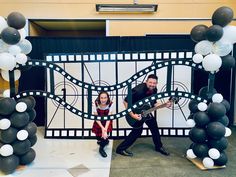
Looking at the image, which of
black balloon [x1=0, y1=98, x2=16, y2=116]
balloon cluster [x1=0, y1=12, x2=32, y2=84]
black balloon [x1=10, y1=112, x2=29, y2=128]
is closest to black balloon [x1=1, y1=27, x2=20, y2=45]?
balloon cluster [x1=0, y1=12, x2=32, y2=84]

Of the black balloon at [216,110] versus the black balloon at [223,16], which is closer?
the black balloon at [223,16]

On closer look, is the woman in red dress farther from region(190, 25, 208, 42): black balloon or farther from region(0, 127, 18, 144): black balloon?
region(190, 25, 208, 42): black balloon

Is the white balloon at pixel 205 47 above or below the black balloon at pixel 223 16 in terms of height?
below

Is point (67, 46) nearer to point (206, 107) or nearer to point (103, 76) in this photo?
point (103, 76)

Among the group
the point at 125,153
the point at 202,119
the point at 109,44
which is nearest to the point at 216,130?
the point at 202,119

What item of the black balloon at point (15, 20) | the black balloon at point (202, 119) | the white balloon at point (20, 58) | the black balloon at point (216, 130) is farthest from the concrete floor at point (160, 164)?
the black balloon at point (15, 20)

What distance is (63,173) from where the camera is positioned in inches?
119

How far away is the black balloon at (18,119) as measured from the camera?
297 centimetres

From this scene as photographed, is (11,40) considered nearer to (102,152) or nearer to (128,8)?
(102,152)

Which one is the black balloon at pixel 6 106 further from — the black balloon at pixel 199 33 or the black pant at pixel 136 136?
the black balloon at pixel 199 33

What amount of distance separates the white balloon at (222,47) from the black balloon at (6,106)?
2.48 meters

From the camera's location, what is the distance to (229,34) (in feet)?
9.51

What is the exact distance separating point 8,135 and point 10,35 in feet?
3.77

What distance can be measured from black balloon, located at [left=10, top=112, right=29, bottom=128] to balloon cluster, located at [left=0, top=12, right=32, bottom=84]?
1.80 feet
